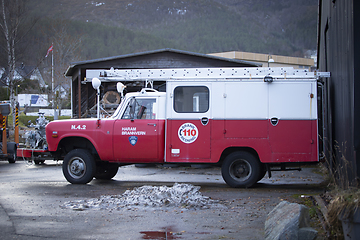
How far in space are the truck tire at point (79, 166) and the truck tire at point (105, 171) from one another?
34.5 inches

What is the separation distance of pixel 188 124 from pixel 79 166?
310 cm

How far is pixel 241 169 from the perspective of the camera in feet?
32.1

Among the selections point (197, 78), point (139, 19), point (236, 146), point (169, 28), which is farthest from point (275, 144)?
point (139, 19)

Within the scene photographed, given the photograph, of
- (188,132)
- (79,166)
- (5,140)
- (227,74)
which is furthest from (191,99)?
(5,140)

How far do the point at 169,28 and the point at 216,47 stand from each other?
46.1 metres

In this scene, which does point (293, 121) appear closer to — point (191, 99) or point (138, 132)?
point (191, 99)

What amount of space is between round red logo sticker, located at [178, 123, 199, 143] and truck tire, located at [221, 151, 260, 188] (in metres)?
0.96

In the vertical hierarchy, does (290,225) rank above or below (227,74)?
below

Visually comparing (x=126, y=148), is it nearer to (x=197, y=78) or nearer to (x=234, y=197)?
(x=197, y=78)

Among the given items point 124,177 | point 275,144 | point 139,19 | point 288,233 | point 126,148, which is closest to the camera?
point 288,233

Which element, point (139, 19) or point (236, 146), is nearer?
point (236, 146)

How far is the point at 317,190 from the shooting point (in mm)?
9562

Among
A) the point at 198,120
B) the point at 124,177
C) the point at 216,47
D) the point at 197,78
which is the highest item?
the point at 216,47

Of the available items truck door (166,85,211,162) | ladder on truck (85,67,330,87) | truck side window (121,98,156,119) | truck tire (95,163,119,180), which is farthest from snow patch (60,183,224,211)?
truck tire (95,163,119,180)
